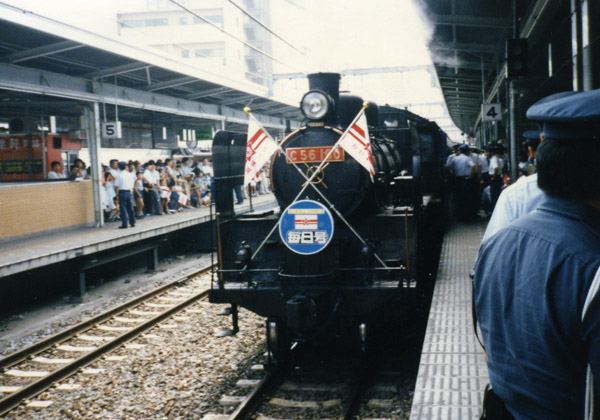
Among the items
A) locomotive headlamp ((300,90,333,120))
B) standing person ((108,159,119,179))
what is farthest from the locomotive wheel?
standing person ((108,159,119,179))

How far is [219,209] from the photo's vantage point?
615 cm

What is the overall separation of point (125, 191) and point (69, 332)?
16.6 feet

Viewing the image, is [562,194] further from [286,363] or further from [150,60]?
[150,60]

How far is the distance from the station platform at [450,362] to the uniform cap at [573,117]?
2.22 m

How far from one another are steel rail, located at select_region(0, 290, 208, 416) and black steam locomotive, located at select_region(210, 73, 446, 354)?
6.04ft

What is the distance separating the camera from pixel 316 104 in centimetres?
581

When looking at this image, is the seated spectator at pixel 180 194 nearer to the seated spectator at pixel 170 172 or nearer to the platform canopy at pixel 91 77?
the seated spectator at pixel 170 172

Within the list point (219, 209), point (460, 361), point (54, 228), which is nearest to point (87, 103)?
point (54, 228)

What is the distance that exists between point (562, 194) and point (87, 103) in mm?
11983

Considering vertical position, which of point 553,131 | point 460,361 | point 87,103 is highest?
point 87,103

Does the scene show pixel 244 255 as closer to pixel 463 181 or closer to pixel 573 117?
pixel 573 117

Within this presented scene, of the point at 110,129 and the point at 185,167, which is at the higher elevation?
the point at 110,129

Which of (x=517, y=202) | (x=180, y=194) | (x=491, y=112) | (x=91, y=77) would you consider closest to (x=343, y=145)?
(x=517, y=202)

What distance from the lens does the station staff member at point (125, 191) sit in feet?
38.8
